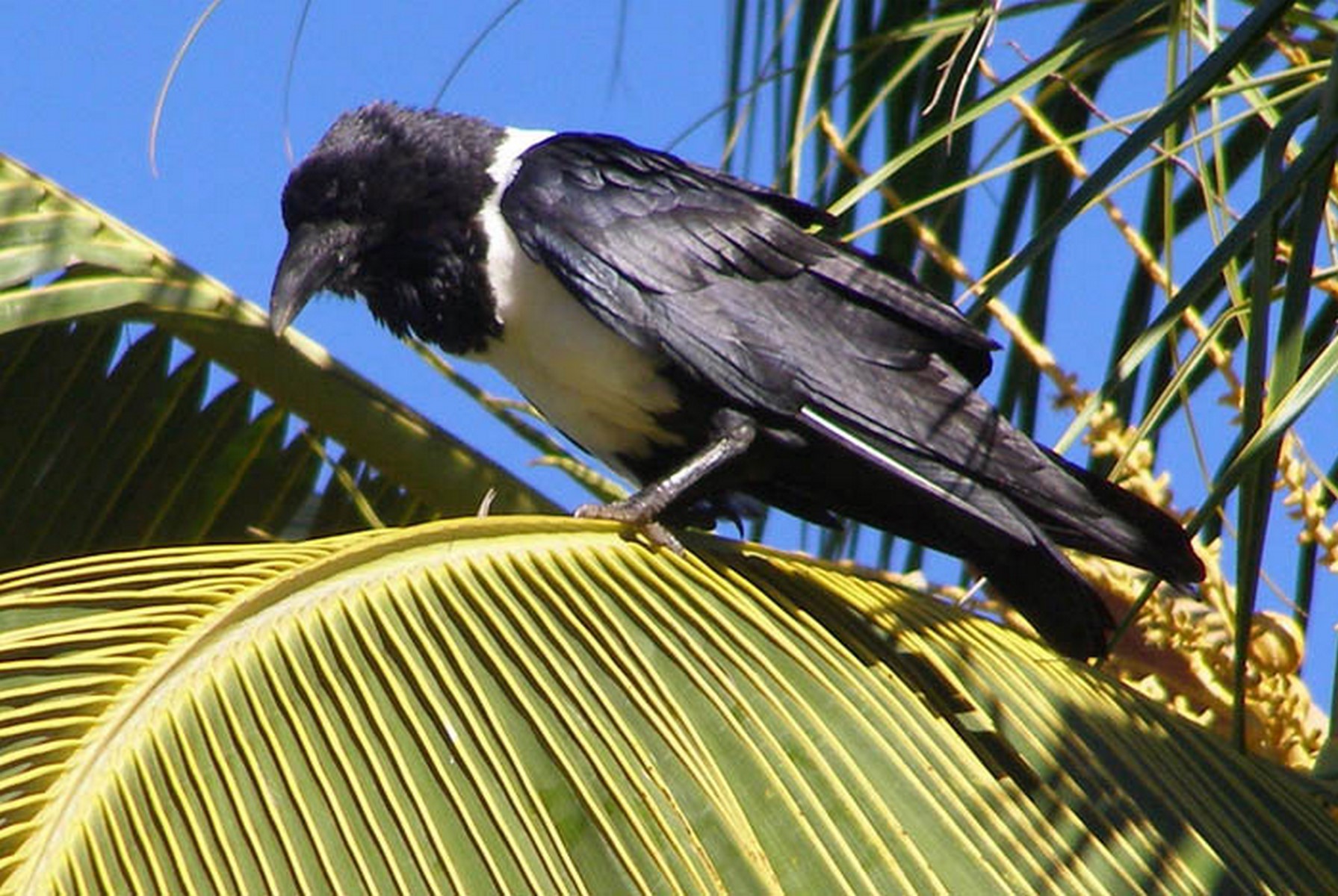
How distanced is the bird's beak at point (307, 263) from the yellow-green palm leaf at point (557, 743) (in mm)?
929

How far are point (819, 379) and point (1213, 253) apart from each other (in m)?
1.08

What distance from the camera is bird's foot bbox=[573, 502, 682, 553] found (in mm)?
2303

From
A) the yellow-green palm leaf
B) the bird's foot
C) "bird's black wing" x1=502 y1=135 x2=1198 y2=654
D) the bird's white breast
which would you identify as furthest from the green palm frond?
the yellow-green palm leaf

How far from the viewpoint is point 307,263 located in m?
3.09

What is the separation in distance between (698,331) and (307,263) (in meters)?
0.58

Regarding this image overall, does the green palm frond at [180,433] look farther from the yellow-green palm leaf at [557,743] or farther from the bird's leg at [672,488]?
the yellow-green palm leaf at [557,743]

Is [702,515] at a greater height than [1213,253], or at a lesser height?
greater

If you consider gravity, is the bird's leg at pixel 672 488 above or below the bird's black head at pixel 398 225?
below

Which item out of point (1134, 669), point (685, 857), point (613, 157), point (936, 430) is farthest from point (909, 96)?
point (685, 857)

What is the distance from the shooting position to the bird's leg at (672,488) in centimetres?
237

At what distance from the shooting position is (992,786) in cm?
197

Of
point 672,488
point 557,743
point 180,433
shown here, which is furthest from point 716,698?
point 180,433

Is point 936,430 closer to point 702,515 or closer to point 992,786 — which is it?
point 702,515

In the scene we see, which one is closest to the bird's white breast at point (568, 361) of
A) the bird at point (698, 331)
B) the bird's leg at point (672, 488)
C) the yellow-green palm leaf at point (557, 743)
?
the bird at point (698, 331)
